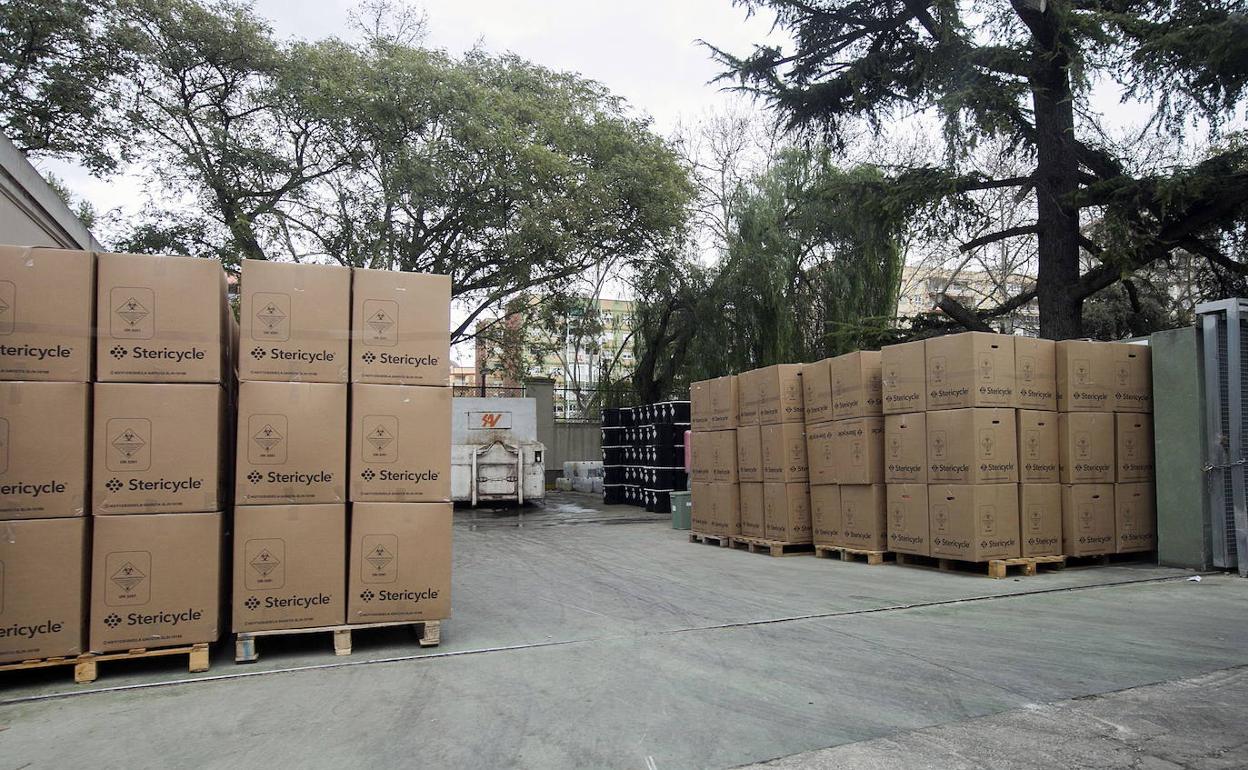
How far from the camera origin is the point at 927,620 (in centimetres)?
577

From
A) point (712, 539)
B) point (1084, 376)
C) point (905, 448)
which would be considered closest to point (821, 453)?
point (905, 448)

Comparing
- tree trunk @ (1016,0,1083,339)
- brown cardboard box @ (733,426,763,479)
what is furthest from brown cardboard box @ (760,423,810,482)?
tree trunk @ (1016,0,1083,339)

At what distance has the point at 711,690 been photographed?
4.11 metres

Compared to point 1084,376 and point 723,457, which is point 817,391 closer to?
point 723,457

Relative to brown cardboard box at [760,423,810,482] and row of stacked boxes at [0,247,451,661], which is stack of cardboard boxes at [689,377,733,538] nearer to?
brown cardboard box at [760,423,810,482]

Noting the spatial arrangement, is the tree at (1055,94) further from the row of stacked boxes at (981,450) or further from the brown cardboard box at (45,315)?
the brown cardboard box at (45,315)

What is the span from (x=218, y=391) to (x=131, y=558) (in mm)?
1100

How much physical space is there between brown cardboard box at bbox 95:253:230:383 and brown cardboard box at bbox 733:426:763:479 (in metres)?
7.19

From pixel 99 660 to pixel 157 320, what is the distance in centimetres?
204

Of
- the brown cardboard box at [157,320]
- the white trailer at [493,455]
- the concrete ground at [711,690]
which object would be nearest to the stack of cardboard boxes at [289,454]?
the brown cardboard box at [157,320]

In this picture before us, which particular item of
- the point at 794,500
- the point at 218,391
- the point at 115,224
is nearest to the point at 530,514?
the point at 794,500

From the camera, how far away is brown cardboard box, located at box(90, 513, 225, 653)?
4488 mm

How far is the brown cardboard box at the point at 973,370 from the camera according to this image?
7793mm

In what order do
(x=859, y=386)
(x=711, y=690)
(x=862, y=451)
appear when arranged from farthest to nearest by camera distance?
1. (x=859, y=386)
2. (x=862, y=451)
3. (x=711, y=690)
